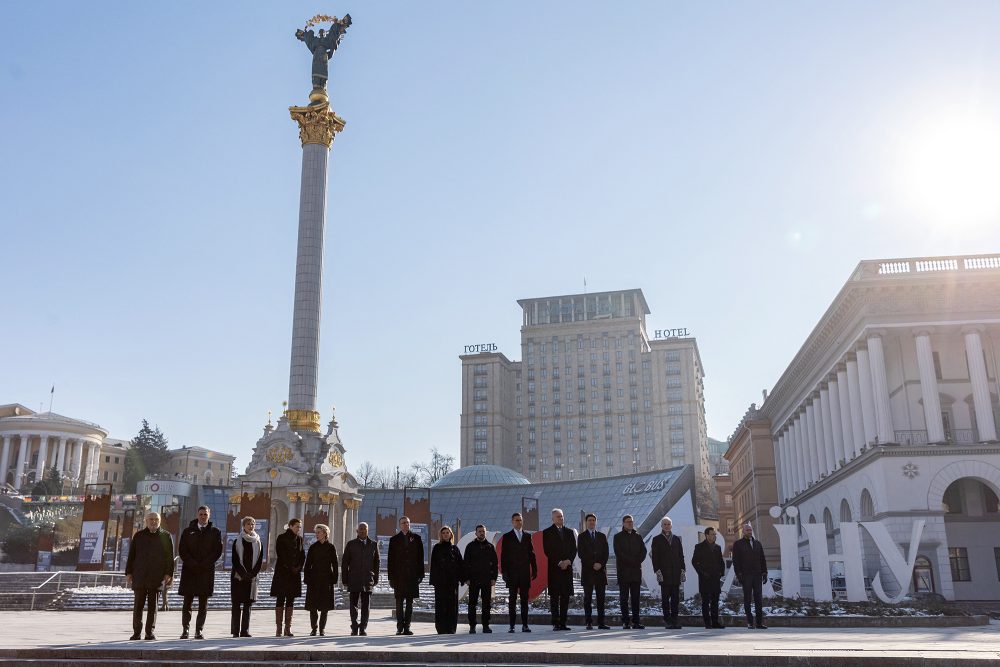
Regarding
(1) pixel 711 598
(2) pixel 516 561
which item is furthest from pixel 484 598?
(1) pixel 711 598

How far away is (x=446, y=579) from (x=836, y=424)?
38575mm

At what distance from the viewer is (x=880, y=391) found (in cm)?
4019

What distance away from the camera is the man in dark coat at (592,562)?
50.5 feet

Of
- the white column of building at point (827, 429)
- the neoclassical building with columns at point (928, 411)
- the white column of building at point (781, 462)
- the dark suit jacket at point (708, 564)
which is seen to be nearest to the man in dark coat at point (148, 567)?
the dark suit jacket at point (708, 564)

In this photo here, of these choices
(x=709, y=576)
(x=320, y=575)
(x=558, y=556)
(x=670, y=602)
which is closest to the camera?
(x=320, y=575)

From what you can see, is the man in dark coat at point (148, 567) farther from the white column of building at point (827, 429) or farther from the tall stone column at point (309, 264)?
the white column of building at point (827, 429)

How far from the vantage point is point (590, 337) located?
484 ft

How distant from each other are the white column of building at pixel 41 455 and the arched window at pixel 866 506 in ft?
336

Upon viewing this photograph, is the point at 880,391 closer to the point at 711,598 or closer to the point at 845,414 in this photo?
the point at 845,414

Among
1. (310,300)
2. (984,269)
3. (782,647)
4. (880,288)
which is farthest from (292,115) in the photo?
(782,647)

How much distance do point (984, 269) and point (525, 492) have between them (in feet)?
173

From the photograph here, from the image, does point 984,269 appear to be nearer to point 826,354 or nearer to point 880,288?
point 880,288

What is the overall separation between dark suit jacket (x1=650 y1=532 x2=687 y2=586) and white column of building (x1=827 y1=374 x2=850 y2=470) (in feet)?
111

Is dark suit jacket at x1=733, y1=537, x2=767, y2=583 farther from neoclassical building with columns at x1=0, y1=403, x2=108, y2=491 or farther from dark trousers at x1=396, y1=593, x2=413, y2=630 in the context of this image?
neoclassical building with columns at x1=0, y1=403, x2=108, y2=491
